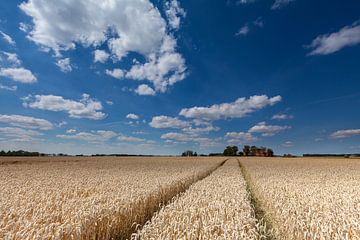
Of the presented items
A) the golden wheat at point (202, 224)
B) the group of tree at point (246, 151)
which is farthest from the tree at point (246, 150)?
the golden wheat at point (202, 224)

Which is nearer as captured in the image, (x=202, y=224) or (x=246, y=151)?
(x=202, y=224)

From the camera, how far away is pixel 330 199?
30.0 feet

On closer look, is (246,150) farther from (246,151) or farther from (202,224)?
(202,224)

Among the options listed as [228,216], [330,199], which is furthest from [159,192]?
[330,199]

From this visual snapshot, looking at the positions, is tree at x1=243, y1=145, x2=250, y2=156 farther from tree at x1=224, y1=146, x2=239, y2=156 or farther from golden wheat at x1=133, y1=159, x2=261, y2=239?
golden wheat at x1=133, y1=159, x2=261, y2=239

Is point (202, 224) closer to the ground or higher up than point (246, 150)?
closer to the ground

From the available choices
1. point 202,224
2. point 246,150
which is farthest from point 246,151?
point 202,224

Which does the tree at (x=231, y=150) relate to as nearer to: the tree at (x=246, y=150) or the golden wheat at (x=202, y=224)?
the tree at (x=246, y=150)

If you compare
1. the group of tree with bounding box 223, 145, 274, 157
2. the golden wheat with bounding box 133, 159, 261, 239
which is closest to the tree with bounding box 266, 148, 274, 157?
the group of tree with bounding box 223, 145, 274, 157

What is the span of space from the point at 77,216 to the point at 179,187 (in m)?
8.13

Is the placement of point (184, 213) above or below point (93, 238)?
above

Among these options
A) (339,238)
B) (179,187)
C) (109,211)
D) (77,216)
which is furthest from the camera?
(179,187)

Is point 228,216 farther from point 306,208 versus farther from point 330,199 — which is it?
point 330,199

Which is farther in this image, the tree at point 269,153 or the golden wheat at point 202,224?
the tree at point 269,153
